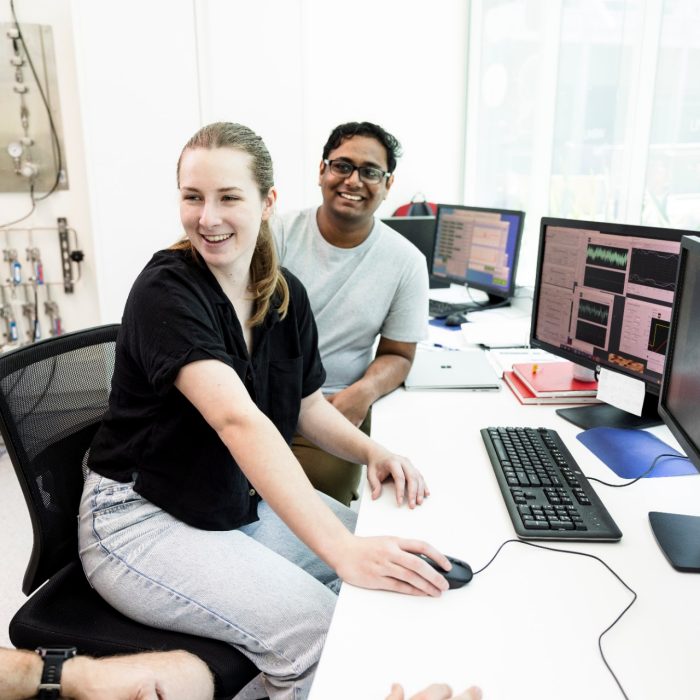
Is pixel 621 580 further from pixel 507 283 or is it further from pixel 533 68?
pixel 533 68

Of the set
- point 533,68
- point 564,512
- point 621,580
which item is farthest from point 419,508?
point 533,68

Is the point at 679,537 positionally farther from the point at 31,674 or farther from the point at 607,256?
the point at 31,674

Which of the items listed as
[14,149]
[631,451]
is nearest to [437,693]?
[631,451]

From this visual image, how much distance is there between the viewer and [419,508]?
118 centimetres

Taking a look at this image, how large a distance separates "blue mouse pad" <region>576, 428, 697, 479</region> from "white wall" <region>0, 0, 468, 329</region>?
2088 millimetres

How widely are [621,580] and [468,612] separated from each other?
25 cm

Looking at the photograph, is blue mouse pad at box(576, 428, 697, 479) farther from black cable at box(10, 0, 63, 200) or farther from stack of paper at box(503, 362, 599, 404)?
black cable at box(10, 0, 63, 200)

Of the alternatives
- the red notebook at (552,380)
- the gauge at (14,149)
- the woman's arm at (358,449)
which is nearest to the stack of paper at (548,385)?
the red notebook at (552,380)

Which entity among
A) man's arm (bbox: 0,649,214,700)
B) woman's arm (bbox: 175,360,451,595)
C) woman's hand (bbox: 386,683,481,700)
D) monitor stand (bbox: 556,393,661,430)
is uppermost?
woman's arm (bbox: 175,360,451,595)

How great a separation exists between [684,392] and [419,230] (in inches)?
79.7

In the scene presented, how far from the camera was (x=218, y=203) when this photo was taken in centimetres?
126

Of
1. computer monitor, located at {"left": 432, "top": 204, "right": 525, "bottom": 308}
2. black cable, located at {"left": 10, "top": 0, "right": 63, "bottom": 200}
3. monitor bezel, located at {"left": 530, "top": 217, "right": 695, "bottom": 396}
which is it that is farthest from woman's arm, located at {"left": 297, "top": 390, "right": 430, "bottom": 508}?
black cable, located at {"left": 10, "top": 0, "right": 63, "bottom": 200}

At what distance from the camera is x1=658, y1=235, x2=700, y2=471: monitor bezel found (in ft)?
3.65

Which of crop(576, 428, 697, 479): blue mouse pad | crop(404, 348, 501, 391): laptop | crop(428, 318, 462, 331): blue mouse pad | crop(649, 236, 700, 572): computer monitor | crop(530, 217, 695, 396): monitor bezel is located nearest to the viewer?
crop(649, 236, 700, 572): computer monitor
